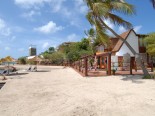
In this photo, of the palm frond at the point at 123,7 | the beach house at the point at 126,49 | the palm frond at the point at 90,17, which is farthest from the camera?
the beach house at the point at 126,49

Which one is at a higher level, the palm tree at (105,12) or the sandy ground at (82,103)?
the palm tree at (105,12)

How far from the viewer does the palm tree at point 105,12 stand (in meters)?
17.7

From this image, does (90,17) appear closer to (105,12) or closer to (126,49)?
(105,12)

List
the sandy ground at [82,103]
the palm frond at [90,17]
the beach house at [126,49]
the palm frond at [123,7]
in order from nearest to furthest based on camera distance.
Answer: the sandy ground at [82,103]
the palm frond at [123,7]
the palm frond at [90,17]
the beach house at [126,49]

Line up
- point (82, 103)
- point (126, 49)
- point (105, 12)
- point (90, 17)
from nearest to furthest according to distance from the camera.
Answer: point (82, 103) < point (105, 12) < point (90, 17) < point (126, 49)

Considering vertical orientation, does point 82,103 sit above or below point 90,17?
below

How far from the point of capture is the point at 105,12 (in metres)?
17.6

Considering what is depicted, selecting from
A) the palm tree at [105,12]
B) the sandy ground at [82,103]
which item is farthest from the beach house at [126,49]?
the sandy ground at [82,103]

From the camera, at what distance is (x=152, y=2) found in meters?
18.4

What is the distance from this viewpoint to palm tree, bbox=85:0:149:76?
17.7 metres

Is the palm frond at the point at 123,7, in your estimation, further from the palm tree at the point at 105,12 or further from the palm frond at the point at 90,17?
the palm frond at the point at 90,17

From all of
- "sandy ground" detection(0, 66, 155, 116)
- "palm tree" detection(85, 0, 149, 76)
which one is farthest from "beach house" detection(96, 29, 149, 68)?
"sandy ground" detection(0, 66, 155, 116)

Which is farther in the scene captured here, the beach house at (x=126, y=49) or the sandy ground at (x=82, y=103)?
the beach house at (x=126, y=49)

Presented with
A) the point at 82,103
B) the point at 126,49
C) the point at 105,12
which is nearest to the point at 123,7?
the point at 105,12
